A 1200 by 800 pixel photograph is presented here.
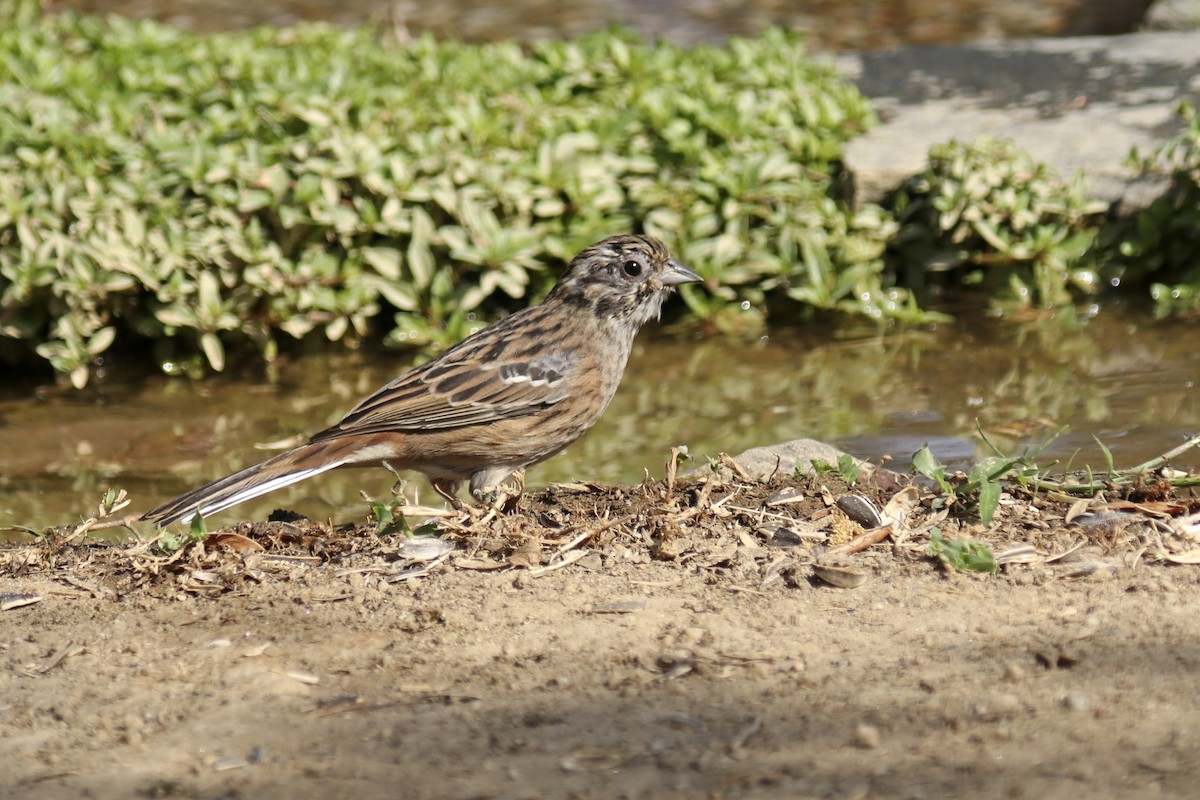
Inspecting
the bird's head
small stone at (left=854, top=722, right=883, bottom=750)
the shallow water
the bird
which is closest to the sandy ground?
small stone at (left=854, top=722, right=883, bottom=750)

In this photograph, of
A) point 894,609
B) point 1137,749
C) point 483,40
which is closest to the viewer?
point 1137,749

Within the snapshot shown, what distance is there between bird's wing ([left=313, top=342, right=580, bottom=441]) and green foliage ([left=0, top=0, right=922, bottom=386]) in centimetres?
187

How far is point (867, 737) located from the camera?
3.09 metres

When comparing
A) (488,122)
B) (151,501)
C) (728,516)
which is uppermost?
(488,122)

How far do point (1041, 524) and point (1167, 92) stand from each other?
552 centimetres

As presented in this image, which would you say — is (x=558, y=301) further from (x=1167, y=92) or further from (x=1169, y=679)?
(x=1167, y=92)

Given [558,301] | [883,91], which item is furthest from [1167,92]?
[558,301]

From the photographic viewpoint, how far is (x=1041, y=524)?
167 inches

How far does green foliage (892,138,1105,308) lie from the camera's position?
7621 millimetres

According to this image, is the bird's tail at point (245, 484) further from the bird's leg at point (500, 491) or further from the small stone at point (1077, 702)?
the small stone at point (1077, 702)

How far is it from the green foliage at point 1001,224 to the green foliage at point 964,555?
3.89m

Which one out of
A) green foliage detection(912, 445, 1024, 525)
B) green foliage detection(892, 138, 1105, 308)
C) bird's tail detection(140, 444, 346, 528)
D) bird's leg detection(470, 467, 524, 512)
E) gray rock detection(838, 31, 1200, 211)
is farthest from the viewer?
gray rock detection(838, 31, 1200, 211)

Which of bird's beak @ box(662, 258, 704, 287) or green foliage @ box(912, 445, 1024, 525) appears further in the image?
bird's beak @ box(662, 258, 704, 287)

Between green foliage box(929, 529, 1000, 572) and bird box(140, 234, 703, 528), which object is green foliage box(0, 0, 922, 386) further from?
green foliage box(929, 529, 1000, 572)
